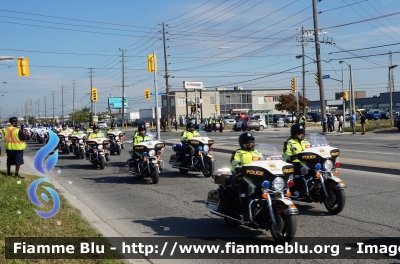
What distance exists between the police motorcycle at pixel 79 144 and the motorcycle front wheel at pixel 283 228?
57.1ft

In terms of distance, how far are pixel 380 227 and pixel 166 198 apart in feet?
16.8

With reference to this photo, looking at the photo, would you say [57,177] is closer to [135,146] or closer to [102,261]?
[135,146]

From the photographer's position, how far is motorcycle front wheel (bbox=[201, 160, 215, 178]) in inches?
576

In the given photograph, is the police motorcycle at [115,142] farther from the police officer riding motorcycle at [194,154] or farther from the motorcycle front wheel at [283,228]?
the motorcycle front wheel at [283,228]

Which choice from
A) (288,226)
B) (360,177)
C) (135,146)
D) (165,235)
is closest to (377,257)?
(288,226)

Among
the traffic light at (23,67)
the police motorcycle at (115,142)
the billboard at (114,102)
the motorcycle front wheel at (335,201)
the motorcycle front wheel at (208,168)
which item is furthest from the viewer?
the billboard at (114,102)

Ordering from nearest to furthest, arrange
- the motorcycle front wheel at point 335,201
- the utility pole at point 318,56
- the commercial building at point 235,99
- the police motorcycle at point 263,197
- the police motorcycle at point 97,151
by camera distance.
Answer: the police motorcycle at point 263,197 < the motorcycle front wheel at point 335,201 < the police motorcycle at point 97,151 < the utility pole at point 318,56 < the commercial building at point 235,99

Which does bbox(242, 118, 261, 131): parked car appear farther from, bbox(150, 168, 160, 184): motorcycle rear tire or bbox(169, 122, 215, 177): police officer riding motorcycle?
bbox(150, 168, 160, 184): motorcycle rear tire

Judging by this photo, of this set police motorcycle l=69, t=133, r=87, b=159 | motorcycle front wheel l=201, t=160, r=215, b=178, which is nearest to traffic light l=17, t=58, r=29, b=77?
police motorcycle l=69, t=133, r=87, b=159

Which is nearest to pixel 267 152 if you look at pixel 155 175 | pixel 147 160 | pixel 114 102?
pixel 155 175

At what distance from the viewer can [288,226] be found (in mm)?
6664

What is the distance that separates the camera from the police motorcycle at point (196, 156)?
14.8m

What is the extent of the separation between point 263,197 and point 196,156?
8242 mm

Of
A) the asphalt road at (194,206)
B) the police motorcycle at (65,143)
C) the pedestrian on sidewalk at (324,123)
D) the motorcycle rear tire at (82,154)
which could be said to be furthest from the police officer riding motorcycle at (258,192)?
the pedestrian on sidewalk at (324,123)
